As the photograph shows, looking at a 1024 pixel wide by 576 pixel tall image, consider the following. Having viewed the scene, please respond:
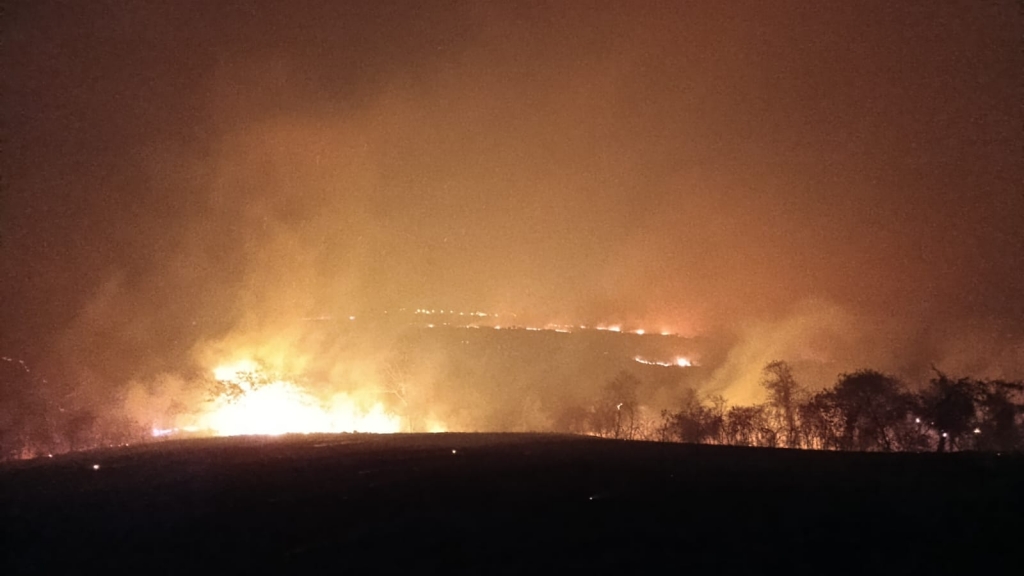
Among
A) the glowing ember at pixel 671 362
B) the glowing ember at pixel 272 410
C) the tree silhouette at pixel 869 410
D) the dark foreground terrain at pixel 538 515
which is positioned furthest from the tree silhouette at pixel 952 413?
the glowing ember at pixel 671 362

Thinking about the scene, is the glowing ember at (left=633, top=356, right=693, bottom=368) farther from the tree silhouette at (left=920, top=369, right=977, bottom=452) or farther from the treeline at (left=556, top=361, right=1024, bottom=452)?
the tree silhouette at (left=920, top=369, right=977, bottom=452)

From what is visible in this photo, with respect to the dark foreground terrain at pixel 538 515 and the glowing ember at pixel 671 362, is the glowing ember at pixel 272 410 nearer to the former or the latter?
the dark foreground terrain at pixel 538 515

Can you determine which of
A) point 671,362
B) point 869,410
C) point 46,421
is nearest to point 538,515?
point 869,410

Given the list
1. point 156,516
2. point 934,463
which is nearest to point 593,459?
point 934,463

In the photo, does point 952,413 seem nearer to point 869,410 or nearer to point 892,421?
point 892,421

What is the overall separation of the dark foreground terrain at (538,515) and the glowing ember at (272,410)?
42710 millimetres

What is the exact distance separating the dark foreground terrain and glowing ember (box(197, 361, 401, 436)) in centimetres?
4271

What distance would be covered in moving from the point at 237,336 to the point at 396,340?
1619 inches

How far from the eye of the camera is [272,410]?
7350 centimetres

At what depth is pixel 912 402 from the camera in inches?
1447

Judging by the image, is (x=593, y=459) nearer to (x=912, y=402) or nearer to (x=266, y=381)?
(x=912, y=402)

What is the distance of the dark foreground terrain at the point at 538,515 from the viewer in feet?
44.9

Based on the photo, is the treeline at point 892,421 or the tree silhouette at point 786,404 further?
the tree silhouette at point 786,404

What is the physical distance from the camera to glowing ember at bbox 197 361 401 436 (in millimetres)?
69950
